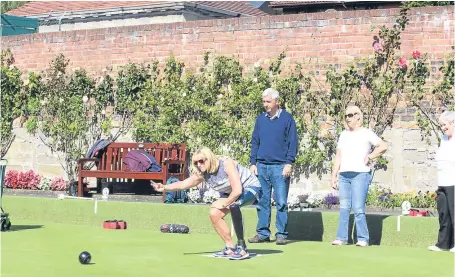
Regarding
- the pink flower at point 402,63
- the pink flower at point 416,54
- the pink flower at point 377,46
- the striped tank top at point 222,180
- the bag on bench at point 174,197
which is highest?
the pink flower at point 377,46

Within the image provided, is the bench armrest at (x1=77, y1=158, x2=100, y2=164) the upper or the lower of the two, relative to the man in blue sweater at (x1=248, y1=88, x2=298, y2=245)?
lower

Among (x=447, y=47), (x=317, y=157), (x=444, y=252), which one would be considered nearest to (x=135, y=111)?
(x=317, y=157)

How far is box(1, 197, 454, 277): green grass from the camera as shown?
27.9 feet

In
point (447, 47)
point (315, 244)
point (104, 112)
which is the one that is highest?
point (447, 47)

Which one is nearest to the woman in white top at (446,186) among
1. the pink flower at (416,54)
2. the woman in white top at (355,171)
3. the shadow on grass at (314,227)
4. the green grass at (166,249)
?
the green grass at (166,249)

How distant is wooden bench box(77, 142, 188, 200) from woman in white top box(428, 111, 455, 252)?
5820mm

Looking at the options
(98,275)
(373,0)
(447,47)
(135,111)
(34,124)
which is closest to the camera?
(98,275)

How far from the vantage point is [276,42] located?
14664 millimetres

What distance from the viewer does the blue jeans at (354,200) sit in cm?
1015

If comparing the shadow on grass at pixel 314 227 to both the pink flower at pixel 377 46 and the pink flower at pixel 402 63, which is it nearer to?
the pink flower at pixel 402 63

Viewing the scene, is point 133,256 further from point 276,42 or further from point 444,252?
point 276,42

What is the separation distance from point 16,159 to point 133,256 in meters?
9.14

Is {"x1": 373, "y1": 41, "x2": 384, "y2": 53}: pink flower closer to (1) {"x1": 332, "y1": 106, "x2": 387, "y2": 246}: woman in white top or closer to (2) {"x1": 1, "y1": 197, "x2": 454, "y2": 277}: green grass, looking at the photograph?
(2) {"x1": 1, "y1": 197, "x2": 454, "y2": 277}: green grass

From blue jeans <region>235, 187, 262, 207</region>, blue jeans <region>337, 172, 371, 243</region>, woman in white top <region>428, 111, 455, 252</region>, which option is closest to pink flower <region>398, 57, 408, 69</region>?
blue jeans <region>337, 172, 371, 243</region>
